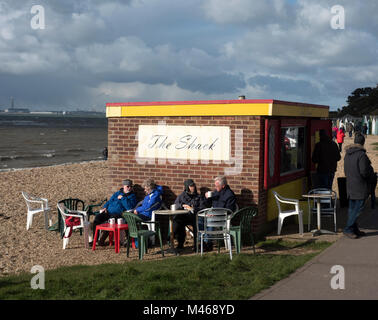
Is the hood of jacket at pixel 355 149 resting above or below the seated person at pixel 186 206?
above

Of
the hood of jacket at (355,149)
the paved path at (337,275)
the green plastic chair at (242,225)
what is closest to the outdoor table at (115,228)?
the green plastic chair at (242,225)

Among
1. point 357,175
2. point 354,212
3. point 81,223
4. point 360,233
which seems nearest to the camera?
point 357,175

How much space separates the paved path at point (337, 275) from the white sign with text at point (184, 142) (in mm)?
2785

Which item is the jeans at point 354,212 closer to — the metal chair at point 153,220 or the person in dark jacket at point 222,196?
the person in dark jacket at point 222,196

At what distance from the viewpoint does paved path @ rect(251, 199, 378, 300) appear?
5.61 meters

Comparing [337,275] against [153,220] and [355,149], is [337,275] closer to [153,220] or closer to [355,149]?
[355,149]

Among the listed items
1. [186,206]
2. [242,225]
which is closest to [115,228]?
[186,206]

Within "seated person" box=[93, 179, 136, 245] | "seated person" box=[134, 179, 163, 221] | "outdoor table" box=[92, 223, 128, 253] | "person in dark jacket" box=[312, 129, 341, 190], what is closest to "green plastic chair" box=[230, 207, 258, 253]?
"seated person" box=[134, 179, 163, 221]

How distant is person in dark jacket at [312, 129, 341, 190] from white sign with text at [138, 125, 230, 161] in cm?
292

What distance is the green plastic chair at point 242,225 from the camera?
8.59m

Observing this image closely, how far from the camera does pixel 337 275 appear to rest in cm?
638

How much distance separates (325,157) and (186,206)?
400 centimetres

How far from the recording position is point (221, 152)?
32.6 feet

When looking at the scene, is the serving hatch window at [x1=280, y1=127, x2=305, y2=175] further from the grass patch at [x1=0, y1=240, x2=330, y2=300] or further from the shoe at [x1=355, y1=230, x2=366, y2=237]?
the grass patch at [x1=0, y1=240, x2=330, y2=300]
